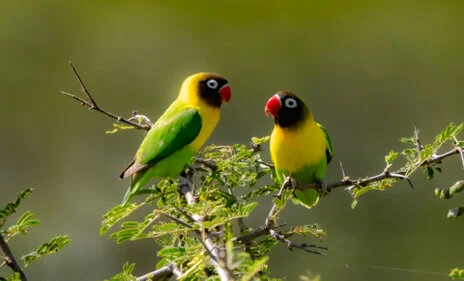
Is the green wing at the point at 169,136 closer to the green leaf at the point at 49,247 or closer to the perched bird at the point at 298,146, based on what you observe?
the perched bird at the point at 298,146

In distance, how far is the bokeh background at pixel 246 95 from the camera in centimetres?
365

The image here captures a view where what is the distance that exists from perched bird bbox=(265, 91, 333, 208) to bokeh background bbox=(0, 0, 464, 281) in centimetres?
142

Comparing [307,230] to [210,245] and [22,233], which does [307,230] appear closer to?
[210,245]

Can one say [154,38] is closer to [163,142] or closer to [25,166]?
[25,166]

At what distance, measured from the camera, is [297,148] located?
195 cm

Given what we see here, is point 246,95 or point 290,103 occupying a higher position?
point 290,103

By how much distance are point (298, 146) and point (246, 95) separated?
197 cm

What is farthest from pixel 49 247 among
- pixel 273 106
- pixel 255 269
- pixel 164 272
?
pixel 273 106

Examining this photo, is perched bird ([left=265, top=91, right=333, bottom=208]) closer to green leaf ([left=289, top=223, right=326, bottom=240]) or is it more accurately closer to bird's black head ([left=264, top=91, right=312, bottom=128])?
bird's black head ([left=264, top=91, right=312, bottom=128])

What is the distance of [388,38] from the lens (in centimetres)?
410

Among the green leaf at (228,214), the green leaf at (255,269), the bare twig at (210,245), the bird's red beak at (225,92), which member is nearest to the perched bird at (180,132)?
the bird's red beak at (225,92)

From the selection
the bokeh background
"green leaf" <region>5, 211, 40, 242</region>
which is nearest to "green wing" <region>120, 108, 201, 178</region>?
"green leaf" <region>5, 211, 40, 242</region>

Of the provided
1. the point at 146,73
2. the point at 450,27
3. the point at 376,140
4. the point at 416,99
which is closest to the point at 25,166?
the point at 146,73

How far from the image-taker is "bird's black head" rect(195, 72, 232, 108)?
2.21 m
